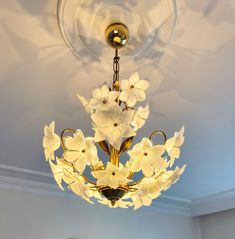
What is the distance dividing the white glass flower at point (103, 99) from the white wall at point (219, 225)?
10.7ft

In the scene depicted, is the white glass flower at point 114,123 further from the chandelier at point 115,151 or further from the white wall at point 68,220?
the white wall at point 68,220

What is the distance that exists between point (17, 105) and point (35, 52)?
508mm

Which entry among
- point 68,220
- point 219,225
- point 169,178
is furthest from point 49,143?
point 219,225

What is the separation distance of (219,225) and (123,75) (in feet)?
9.86

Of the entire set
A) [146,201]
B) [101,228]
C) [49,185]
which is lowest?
[146,201]

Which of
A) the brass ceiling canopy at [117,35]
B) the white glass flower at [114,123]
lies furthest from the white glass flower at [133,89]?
the brass ceiling canopy at [117,35]

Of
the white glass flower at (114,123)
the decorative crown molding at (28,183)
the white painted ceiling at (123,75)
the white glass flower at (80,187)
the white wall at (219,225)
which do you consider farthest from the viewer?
the white wall at (219,225)

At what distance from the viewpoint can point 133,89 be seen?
3.99 feet

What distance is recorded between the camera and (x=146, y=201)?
124cm

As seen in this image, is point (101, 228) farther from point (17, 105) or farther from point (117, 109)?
point (117, 109)

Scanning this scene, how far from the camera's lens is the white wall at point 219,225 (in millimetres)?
3709

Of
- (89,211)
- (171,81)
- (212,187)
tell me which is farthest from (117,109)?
(212,187)

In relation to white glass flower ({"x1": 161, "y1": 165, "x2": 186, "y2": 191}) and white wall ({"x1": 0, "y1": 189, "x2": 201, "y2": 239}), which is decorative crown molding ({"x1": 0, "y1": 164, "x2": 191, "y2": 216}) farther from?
white glass flower ({"x1": 161, "y1": 165, "x2": 186, "y2": 191})

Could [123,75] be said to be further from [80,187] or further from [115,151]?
[80,187]
